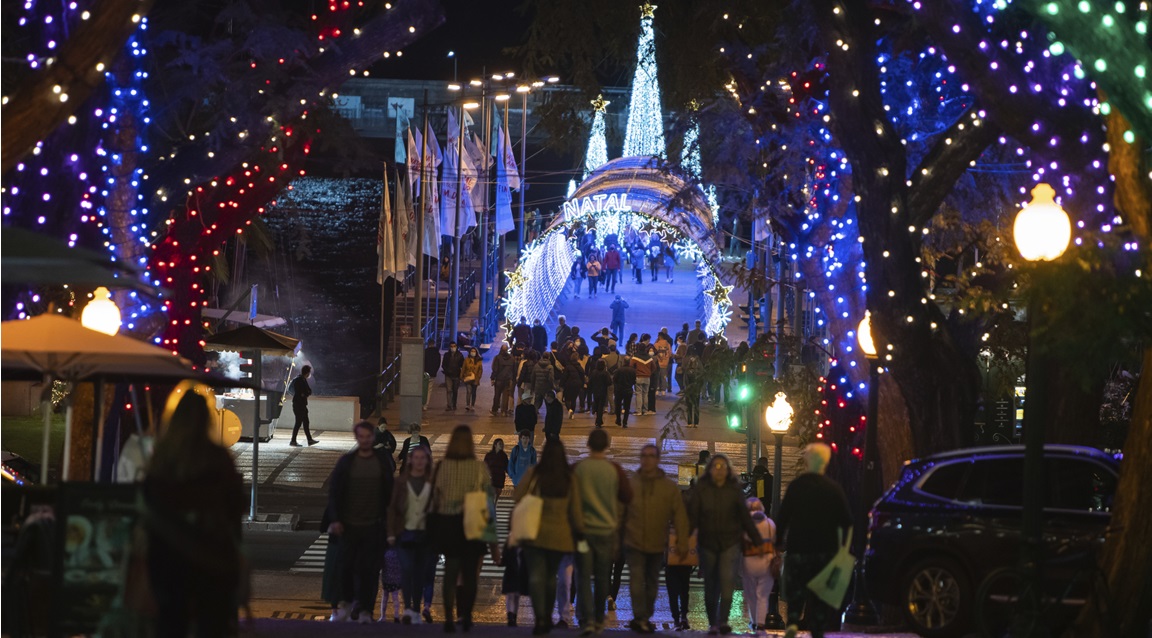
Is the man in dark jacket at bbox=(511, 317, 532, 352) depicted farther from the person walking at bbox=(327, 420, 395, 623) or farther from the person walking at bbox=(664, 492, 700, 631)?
the person walking at bbox=(327, 420, 395, 623)

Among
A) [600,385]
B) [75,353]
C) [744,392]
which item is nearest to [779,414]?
[744,392]

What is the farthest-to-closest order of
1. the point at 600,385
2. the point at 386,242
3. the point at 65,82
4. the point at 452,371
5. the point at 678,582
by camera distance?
the point at 386,242
the point at 452,371
the point at 600,385
the point at 678,582
the point at 65,82

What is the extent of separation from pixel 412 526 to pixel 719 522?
8.28ft

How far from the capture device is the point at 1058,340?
11.4 metres

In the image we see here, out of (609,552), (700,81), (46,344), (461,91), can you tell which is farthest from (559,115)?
(461,91)

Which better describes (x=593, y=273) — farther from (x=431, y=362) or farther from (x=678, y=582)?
(x=678, y=582)

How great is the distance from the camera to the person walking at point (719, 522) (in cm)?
1259

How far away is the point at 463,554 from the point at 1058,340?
4825 mm

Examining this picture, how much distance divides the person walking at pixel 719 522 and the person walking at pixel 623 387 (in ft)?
64.2

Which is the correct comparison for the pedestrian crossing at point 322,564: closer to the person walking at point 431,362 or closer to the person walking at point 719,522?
the person walking at point 719,522

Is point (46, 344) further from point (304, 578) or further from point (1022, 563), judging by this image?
point (304, 578)

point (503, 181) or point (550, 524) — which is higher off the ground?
point (503, 181)

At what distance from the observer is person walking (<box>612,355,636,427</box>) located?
32.4m

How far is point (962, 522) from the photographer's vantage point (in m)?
13.8
